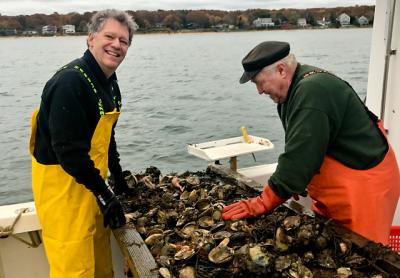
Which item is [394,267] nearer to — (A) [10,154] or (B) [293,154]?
(B) [293,154]

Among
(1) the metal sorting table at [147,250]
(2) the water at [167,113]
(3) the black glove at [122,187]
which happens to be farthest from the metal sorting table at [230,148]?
A: (2) the water at [167,113]

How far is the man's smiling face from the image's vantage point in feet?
8.99

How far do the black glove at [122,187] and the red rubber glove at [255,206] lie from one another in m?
1.02

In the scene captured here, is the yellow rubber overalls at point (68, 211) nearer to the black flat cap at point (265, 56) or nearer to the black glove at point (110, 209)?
the black glove at point (110, 209)

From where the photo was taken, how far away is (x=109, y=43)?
2.74m

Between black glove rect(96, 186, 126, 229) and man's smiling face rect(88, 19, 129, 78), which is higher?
man's smiling face rect(88, 19, 129, 78)

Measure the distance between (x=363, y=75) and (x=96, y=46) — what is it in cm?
2074

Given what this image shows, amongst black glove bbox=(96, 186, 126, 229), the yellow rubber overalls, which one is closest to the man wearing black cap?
black glove bbox=(96, 186, 126, 229)

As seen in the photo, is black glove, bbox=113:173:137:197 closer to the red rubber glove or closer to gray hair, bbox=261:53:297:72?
the red rubber glove

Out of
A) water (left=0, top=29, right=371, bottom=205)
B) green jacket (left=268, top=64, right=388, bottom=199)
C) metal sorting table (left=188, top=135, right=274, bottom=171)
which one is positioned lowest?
water (left=0, top=29, right=371, bottom=205)

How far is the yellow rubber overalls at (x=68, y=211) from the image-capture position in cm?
284

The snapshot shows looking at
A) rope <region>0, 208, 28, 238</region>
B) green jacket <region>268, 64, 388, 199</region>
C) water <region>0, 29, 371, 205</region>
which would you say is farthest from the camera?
water <region>0, 29, 371, 205</region>

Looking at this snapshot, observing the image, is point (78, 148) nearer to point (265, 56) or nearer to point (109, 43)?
point (109, 43)

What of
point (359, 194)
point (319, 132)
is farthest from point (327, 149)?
point (359, 194)
